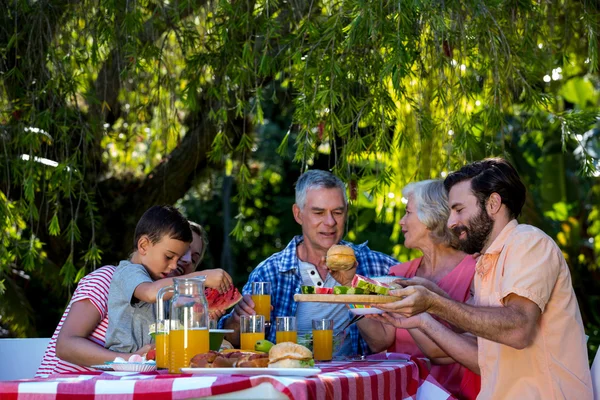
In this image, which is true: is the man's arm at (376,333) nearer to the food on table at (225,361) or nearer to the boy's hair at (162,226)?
the boy's hair at (162,226)

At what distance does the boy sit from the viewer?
3824 millimetres

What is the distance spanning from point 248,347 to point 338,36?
208 cm

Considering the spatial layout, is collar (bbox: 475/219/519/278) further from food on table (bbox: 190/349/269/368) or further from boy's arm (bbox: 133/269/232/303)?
food on table (bbox: 190/349/269/368)

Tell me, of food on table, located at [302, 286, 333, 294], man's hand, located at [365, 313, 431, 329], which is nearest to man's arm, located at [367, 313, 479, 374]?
man's hand, located at [365, 313, 431, 329]

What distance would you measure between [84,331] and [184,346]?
1122 mm

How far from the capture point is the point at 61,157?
6.02 metres

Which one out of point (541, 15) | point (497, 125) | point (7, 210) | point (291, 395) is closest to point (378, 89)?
point (497, 125)

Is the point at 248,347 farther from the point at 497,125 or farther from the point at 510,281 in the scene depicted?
the point at 497,125

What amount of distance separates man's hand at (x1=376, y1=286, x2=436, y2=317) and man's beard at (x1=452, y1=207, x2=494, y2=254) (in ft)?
1.71

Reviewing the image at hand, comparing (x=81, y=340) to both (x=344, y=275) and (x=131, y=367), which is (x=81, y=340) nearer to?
(x=131, y=367)

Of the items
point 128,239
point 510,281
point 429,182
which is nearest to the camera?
point 510,281

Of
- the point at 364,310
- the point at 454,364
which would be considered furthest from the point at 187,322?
the point at 454,364

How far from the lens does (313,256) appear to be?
200 inches

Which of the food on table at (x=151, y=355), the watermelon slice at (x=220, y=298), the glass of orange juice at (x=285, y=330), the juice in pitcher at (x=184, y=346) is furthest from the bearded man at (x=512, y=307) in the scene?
the food on table at (x=151, y=355)
